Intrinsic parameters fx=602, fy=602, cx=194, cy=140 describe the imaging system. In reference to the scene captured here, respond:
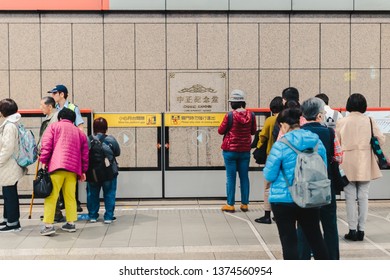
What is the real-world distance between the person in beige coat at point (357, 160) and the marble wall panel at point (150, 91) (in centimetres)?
380

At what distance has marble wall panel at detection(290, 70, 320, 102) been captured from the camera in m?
10.3

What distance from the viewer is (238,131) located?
346 inches

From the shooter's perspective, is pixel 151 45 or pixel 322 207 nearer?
pixel 322 207

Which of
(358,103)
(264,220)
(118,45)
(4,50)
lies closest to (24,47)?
(4,50)

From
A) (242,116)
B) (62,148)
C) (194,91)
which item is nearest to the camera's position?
(62,148)

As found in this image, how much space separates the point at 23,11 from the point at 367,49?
590 centimetres

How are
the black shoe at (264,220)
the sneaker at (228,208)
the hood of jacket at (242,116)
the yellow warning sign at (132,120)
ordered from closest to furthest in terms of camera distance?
the black shoe at (264,220)
the hood of jacket at (242,116)
the sneaker at (228,208)
the yellow warning sign at (132,120)

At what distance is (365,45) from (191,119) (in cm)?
331

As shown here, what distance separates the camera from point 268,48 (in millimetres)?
10312

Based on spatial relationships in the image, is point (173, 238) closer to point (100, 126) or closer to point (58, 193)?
point (58, 193)

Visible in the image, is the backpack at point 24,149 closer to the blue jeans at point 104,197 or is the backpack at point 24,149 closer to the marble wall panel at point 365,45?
the blue jeans at point 104,197

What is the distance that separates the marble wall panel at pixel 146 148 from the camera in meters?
9.95
